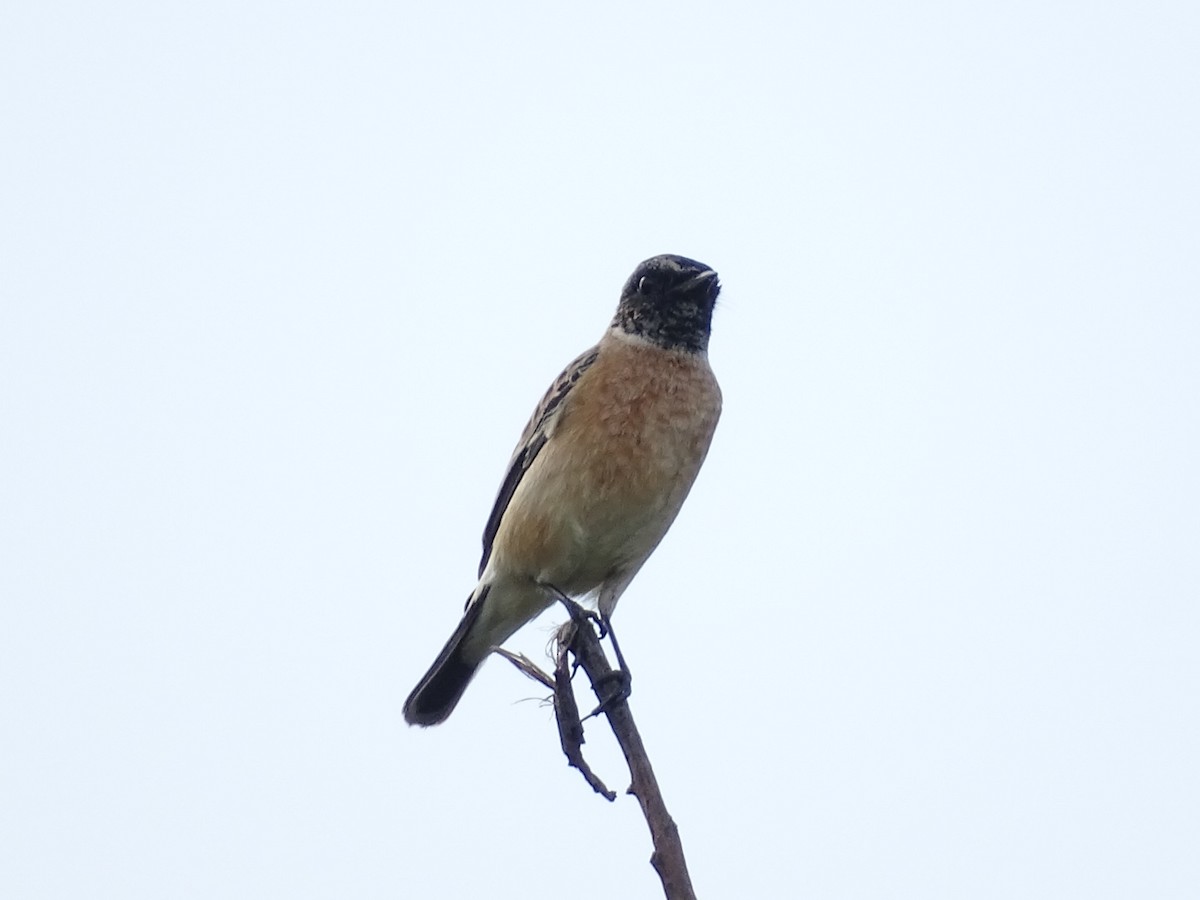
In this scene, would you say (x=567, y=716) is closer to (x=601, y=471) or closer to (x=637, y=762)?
(x=637, y=762)

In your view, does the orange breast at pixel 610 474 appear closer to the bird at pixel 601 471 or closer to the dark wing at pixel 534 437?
the bird at pixel 601 471

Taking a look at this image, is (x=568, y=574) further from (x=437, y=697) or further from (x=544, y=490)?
(x=437, y=697)

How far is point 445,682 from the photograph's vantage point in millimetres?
8719

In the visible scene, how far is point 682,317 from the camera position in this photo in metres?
8.82

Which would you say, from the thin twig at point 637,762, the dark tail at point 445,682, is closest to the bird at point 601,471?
the dark tail at point 445,682

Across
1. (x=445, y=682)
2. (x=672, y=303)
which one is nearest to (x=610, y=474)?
(x=672, y=303)

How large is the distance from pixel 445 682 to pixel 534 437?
1529 mm

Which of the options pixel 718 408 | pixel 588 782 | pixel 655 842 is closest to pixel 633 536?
pixel 718 408

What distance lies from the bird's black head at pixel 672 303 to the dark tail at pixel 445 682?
1.93 metres

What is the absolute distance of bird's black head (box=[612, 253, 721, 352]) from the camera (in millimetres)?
8789

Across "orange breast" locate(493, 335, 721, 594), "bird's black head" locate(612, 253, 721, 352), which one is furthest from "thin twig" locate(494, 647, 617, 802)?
"bird's black head" locate(612, 253, 721, 352)

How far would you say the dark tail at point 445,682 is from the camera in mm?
8641

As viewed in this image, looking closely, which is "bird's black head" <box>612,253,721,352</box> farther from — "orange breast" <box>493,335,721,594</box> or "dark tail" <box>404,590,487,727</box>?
"dark tail" <box>404,590,487,727</box>

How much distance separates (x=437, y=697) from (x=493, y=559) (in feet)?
3.06
